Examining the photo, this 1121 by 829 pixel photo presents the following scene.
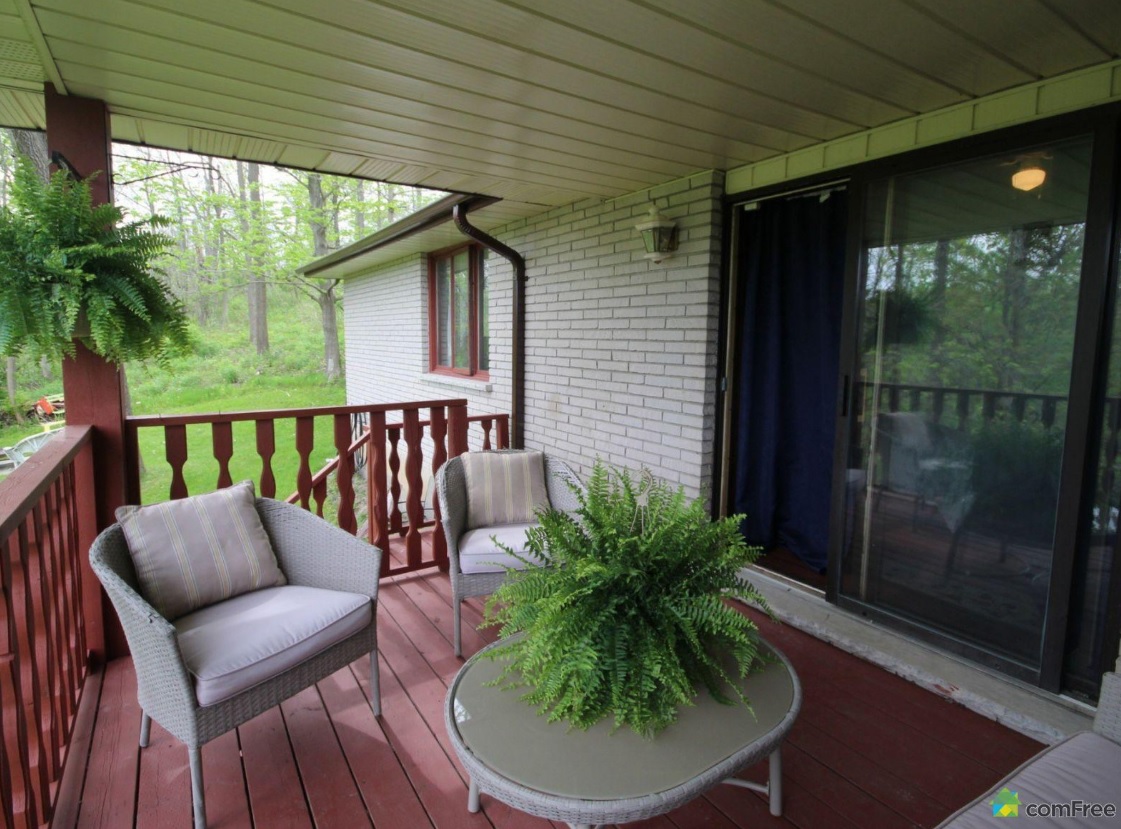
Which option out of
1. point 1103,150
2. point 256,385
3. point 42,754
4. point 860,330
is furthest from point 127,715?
point 256,385

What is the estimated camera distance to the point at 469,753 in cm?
131

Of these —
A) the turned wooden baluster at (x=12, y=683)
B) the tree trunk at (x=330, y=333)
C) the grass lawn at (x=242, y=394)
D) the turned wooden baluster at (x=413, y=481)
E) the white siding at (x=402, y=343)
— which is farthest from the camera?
the tree trunk at (x=330, y=333)

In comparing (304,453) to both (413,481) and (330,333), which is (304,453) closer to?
(413,481)

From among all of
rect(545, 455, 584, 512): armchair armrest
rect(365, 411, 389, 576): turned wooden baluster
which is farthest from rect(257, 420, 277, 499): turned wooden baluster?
rect(545, 455, 584, 512): armchair armrest

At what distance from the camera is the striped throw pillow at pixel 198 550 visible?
1905 mm

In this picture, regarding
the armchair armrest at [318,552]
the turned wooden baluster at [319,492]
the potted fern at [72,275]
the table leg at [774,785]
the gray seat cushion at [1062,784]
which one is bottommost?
the table leg at [774,785]

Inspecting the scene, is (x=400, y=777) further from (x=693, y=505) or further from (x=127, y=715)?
(x=693, y=505)

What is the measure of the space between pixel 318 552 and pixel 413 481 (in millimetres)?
1255

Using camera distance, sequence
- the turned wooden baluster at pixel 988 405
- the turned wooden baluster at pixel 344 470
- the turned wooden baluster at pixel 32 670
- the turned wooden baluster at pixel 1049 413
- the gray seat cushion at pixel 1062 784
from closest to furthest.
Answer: the gray seat cushion at pixel 1062 784, the turned wooden baluster at pixel 32 670, the turned wooden baluster at pixel 1049 413, the turned wooden baluster at pixel 988 405, the turned wooden baluster at pixel 344 470

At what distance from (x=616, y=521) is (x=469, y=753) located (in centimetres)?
68

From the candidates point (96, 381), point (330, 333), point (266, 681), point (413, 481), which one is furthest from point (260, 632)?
point (330, 333)

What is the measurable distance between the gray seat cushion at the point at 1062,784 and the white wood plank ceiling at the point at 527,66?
1897 millimetres

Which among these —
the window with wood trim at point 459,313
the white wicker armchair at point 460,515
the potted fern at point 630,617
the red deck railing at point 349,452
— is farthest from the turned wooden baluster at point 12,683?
the window with wood trim at point 459,313

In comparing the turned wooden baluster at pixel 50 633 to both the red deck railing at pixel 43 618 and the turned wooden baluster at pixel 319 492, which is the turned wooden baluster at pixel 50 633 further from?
the turned wooden baluster at pixel 319 492
